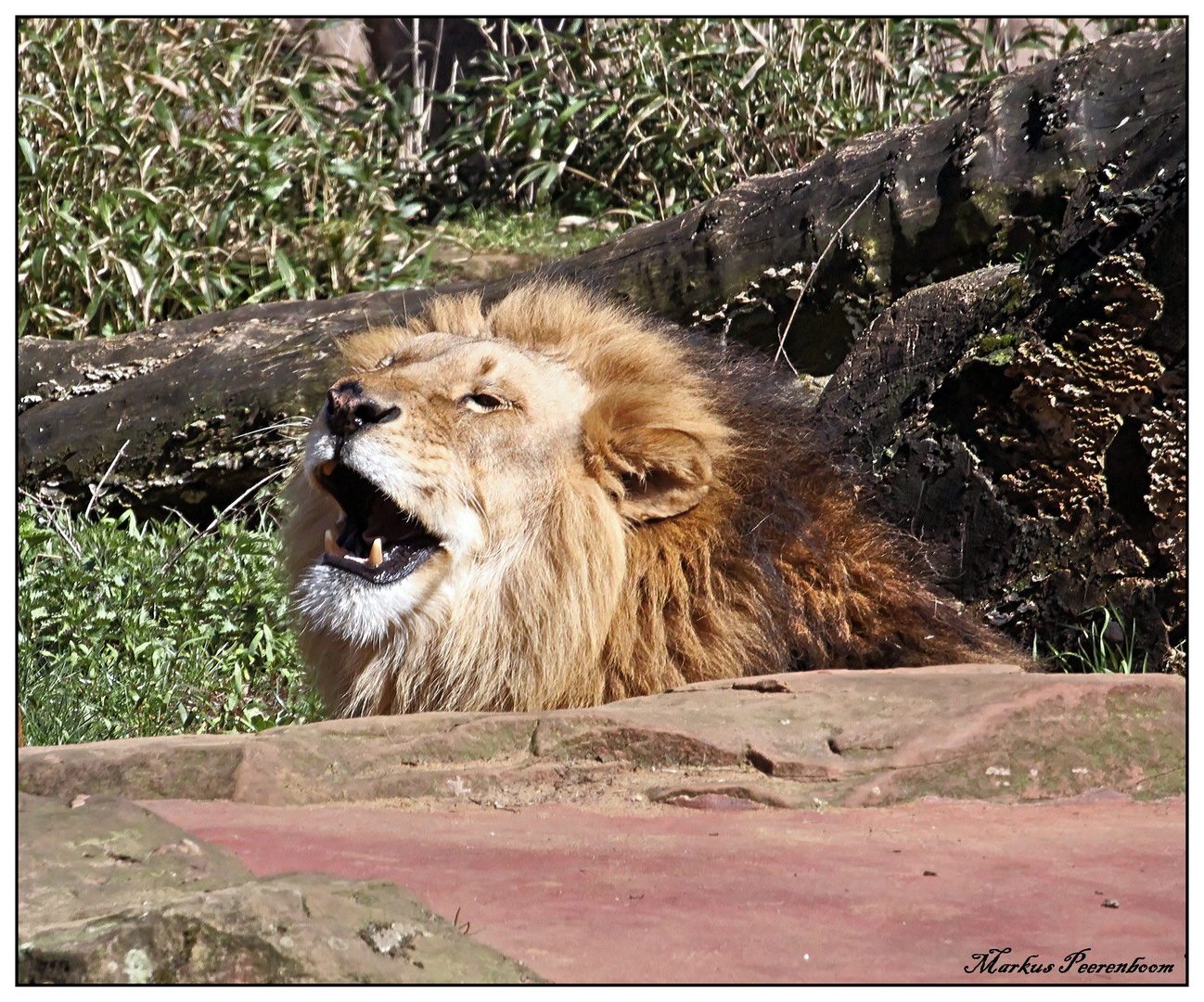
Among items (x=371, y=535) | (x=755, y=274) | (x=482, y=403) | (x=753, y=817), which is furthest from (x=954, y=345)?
(x=753, y=817)

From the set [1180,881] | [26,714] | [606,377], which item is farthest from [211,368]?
[1180,881]

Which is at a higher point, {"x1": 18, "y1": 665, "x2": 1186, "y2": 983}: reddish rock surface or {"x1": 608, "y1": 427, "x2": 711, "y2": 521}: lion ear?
{"x1": 608, "y1": 427, "x2": 711, "y2": 521}: lion ear

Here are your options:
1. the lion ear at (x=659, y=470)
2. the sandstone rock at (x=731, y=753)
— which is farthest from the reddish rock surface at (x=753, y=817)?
the lion ear at (x=659, y=470)

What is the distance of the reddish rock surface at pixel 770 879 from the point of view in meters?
1.55

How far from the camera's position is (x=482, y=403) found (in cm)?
312

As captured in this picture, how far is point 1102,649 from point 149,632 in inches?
123

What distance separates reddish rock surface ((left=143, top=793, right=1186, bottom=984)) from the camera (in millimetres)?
1555

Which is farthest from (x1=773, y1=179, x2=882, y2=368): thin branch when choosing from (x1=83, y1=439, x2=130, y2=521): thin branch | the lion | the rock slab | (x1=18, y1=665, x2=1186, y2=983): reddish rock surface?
the rock slab

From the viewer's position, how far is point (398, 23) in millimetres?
12258

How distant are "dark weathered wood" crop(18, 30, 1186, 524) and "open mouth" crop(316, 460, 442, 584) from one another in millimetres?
1345

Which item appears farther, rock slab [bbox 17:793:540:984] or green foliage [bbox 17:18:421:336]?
green foliage [bbox 17:18:421:336]

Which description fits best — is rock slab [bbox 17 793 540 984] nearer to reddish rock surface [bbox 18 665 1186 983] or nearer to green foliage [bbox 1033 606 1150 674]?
reddish rock surface [bbox 18 665 1186 983]

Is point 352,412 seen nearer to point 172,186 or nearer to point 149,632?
point 149,632

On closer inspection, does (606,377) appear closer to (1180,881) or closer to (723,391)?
(723,391)
